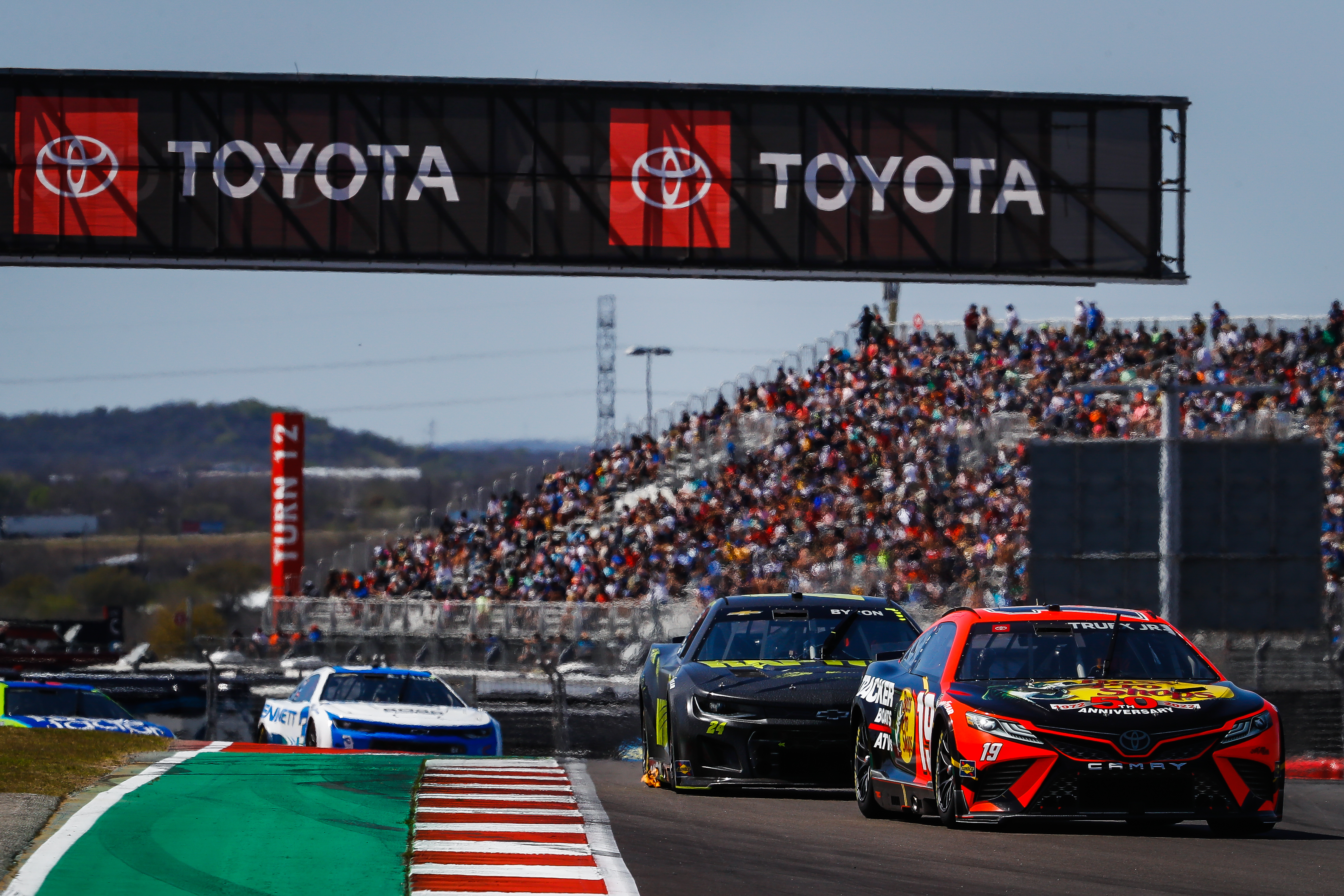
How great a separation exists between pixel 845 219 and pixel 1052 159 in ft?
7.87

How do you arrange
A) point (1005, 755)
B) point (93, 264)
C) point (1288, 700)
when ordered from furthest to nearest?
point (93, 264) → point (1288, 700) → point (1005, 755)

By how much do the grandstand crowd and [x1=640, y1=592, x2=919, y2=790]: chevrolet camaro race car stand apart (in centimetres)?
1486

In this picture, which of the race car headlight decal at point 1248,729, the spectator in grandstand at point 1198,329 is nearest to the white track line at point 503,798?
the race car headlight decal at point 1248,729

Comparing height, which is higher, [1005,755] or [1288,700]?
[1005,755]

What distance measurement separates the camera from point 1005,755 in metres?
8.99

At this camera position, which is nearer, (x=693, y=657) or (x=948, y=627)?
(x=948, y=627)

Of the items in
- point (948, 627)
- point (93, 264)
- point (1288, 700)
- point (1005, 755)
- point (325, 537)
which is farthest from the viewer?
point (325, 537)

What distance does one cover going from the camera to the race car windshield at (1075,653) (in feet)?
32.1

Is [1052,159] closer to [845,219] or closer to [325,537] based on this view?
[845,219]

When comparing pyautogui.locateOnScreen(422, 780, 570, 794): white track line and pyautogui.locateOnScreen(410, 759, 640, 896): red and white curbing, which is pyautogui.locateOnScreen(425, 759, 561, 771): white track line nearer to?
pyautogui.locateOnScreen(410, 759, 640, 896): red and white curbing

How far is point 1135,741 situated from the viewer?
893 centimetres

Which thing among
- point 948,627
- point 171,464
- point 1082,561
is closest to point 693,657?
point 948,627

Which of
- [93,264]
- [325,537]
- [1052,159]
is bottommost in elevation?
[325,537]

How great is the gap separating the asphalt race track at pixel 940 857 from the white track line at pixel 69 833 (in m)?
2.47
